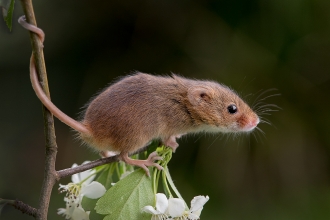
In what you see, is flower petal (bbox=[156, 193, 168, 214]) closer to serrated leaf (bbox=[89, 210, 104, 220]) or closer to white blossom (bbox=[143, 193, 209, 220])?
white blossom (bbox=[143, 193, 209, 220])

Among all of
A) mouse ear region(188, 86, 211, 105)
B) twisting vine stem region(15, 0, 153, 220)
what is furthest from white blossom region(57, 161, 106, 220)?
mouse ear region(188, 86, 211, 105)

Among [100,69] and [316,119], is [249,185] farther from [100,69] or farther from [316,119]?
[100,69]

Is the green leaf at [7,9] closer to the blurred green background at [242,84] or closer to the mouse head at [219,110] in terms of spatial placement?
the mouse head at [219,110]

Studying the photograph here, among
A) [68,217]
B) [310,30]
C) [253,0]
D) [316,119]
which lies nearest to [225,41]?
[253,0]

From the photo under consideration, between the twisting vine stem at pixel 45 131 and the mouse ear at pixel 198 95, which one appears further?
the mouse ear at pixel 198 95

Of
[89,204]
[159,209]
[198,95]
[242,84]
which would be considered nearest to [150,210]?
[159,209]

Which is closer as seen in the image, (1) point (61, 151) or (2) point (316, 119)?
(2) point (316, 119)

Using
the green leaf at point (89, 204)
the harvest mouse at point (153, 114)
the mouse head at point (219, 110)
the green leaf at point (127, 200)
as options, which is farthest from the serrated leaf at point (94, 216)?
the mouse head at point (219, 110)
